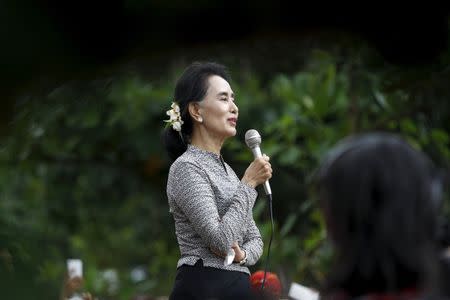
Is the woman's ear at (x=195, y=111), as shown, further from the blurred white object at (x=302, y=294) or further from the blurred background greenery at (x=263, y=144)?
the blurred background greenery at (x=263, y=144)

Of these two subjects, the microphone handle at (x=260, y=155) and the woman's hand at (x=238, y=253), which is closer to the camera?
the woman's hand at (x=238, y=253)

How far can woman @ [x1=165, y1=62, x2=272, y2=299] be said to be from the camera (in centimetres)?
314

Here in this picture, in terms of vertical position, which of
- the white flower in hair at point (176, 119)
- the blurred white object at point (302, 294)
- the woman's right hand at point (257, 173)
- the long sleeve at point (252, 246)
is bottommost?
the blurred white object at point (302, 294)

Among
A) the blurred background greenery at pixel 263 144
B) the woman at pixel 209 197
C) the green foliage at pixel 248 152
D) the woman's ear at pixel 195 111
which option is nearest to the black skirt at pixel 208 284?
the woman at pixel 209 197

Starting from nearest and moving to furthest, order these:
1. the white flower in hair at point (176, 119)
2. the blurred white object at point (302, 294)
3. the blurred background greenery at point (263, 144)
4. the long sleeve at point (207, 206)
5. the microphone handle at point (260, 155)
→ the long sleeve at point (207, 206)
the blurred white object at point (302, 294)
the microphone handle at point (260, 155)
the white flower in hair at point (176, 119)
the blurred background greenery at point (263, 144)

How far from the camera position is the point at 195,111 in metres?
3.44

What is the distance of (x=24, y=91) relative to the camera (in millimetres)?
1595

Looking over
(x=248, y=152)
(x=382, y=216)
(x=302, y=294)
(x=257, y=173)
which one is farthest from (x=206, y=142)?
(x=248, y=152)

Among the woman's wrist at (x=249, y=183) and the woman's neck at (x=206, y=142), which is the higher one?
the woman's neck at (x=206, y=142)

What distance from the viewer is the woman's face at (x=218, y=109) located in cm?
340

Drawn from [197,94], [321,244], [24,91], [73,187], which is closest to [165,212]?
[73,187]

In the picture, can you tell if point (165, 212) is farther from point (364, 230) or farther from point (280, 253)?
point (364, 230)

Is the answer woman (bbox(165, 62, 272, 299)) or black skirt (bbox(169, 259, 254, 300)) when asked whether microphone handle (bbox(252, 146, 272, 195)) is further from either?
black skirt (bbox(169, 259, 254, 300))

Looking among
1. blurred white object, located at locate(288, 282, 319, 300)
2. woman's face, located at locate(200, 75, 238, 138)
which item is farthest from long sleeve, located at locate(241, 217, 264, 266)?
woman's face, located at locate(200, 75, 238, 138)
